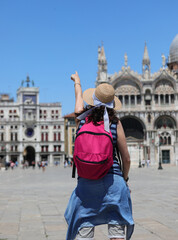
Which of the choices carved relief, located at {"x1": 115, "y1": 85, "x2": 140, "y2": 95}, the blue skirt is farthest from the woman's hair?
carved relief, located at {"x1": 115, "y1": 85, "x2": 140, "y2": 95}

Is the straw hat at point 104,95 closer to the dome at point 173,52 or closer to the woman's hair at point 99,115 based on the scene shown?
the woman's hair at point 99,115

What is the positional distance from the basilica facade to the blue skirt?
229 ft

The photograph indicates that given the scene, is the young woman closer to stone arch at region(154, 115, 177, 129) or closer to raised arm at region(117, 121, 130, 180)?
raised arm at region(117, 121, 130, 180)

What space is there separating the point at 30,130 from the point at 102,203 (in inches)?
3814

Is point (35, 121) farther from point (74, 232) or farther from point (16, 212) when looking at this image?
point (74, 232)

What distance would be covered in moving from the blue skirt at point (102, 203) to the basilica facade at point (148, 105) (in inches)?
2748

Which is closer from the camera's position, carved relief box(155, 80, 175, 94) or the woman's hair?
the woman's hair

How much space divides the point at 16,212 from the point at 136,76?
217 feet

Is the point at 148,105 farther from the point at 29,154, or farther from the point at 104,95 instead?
the point at 104,95

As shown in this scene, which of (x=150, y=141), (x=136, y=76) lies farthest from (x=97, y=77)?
(x=150, y=141)

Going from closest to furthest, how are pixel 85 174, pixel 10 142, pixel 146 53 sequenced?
pixel 85 174, pixel 146 53, pixel 10 142

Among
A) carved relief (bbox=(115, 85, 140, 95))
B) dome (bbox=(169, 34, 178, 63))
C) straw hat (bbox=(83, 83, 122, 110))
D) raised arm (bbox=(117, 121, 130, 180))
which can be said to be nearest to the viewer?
raised arm (bbox=(117, 121, 130, 180))

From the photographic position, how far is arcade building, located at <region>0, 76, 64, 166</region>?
99.1 meters

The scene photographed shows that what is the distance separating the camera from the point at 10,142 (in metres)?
98.9
